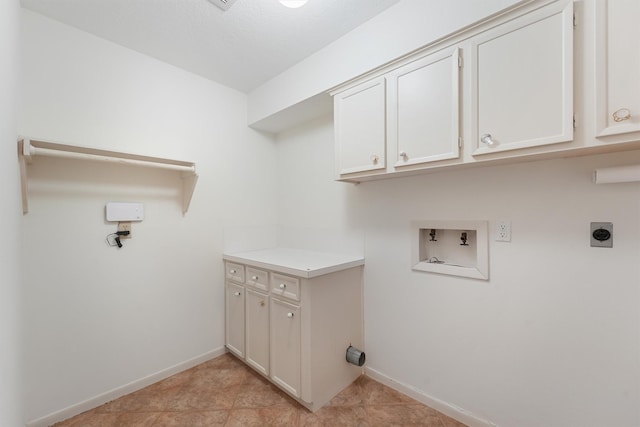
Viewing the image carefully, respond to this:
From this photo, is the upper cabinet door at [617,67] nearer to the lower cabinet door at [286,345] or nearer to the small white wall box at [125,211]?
the lower cabinet door at [286,345]

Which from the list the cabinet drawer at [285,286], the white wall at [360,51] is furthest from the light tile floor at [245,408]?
the white wall at [360,51]

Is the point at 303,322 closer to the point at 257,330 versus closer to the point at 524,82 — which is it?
the point at 257,330

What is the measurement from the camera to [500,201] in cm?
150

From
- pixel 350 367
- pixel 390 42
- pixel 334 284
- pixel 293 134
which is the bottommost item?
pixel 350 367

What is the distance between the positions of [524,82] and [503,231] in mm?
757

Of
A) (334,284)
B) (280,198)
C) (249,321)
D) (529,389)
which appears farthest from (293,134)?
(529,389)

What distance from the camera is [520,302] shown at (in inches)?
56.6

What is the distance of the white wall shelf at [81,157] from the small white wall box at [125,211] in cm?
33

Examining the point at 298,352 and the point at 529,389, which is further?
the point at 298,352

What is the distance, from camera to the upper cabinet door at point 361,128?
167 centimetres

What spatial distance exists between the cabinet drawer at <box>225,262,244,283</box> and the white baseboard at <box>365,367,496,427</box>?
1.27 m

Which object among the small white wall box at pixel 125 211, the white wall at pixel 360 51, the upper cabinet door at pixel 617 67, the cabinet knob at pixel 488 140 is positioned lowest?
the small white wall box at pixel 125 211

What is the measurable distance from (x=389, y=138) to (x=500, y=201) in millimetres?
721

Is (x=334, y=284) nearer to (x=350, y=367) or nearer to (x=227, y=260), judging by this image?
(x=350, y=367)
